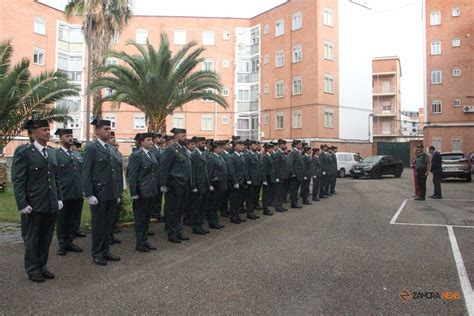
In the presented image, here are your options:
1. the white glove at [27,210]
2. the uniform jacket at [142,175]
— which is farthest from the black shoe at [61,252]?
the white glove at [27,210]

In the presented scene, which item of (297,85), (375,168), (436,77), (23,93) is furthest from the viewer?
(436,77)

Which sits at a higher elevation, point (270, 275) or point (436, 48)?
point (436, 48)

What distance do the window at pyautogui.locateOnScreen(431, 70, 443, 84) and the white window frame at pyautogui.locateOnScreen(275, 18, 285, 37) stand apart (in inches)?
595

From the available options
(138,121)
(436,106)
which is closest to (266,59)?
(138,121)

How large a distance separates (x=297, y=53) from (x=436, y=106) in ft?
47.4

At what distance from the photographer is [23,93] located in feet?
49.5

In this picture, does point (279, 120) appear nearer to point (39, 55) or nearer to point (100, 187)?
point (39, 55)

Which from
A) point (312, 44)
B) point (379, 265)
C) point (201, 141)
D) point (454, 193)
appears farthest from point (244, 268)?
point (312, 44)

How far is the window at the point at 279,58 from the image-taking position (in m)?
41.3

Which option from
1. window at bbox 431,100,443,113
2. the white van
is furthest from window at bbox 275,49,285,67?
window at bbox 431,100,443,113

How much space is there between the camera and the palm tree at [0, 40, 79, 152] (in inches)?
572

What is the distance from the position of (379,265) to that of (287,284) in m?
1.76

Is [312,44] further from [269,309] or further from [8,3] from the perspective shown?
[269,309]

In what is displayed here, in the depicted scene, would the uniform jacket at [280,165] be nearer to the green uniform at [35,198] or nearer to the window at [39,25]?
the green uniform at [35,198]
